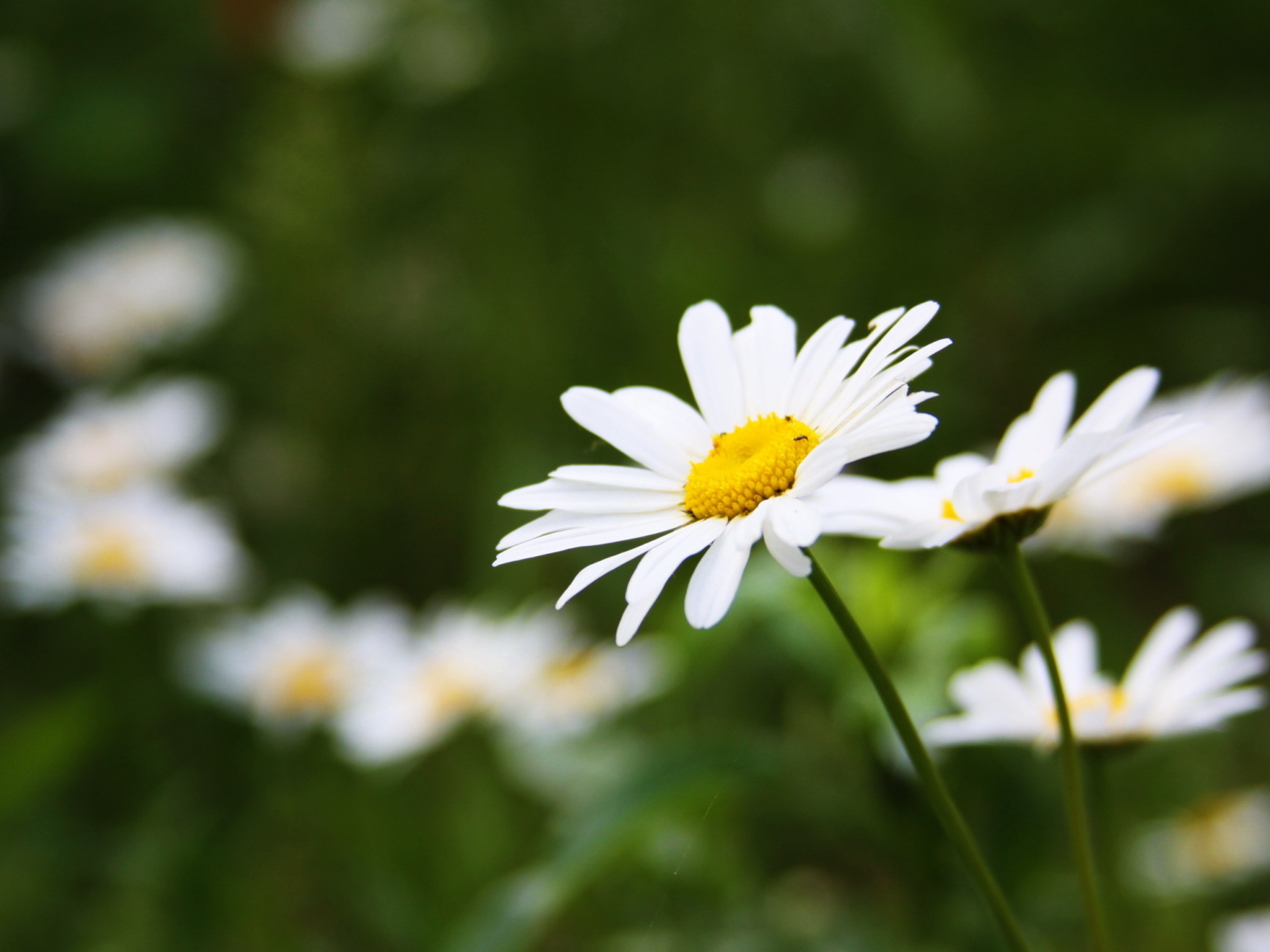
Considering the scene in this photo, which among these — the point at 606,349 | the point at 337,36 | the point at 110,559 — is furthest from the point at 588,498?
the point at 337,36

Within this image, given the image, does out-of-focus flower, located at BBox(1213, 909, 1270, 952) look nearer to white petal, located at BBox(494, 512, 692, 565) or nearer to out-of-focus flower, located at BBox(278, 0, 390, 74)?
white petal, located at BBox(494, 512, 692, 565)

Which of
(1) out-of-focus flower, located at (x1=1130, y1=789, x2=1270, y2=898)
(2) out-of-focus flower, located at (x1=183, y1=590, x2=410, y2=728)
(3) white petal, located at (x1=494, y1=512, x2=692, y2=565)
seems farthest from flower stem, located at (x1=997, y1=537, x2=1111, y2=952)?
(2) out-of-focus flower, located at (x1=183, y1=590, x2=410, y2=728)

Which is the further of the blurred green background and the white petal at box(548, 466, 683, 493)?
the blurred green background

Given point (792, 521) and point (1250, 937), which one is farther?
point (1250, 937)

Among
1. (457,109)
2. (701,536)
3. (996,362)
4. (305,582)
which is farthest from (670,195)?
(701,536)

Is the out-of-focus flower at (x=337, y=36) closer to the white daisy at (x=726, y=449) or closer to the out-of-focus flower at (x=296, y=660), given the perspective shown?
the out-of-focus flower at (x=296, y=660)

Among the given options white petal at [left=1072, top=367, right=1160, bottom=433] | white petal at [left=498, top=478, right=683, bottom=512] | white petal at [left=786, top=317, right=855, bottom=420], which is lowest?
white petal at [left=1072, top=367, right=1160, bottom=433]

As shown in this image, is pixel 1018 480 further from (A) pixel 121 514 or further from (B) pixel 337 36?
(B) pixel 337 36
